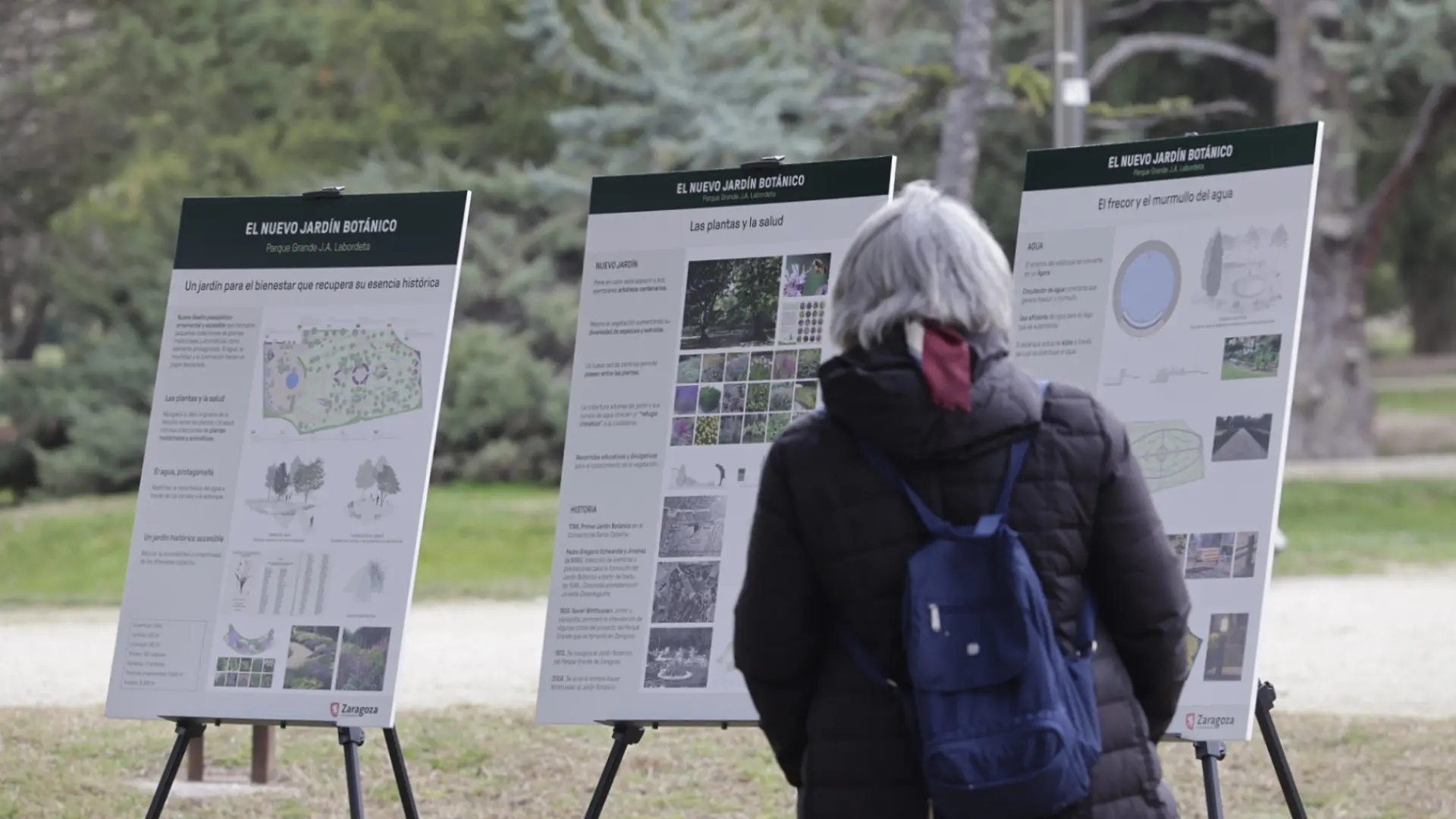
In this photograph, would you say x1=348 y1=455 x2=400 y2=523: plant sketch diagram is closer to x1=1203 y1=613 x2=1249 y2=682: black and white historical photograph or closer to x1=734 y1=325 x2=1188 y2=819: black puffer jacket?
x1=1203 y1=613 x2=1249 y2=682: black and white historical photograph

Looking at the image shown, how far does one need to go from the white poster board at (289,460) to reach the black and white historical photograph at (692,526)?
69cm

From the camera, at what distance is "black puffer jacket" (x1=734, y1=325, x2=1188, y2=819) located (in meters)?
2.92

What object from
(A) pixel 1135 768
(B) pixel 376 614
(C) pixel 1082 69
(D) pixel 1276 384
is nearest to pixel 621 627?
(B) pixel 376 614

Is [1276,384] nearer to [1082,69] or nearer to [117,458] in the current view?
[1082,69]

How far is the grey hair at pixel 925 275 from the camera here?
9.61 feet

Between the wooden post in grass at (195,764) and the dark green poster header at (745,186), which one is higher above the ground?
the dark green poster header at (745,186)

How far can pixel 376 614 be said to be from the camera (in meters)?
5.34

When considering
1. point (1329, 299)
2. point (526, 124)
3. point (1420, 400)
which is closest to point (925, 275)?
point (1329, 299)

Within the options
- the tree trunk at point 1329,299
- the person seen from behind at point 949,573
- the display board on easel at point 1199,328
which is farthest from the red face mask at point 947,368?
the tree trunk at point 1329,299

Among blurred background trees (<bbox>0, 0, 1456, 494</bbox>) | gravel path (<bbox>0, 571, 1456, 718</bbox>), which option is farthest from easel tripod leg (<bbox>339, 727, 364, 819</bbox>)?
blurred background trees (<bbox>0, 0, 1456, 494</bbox>)

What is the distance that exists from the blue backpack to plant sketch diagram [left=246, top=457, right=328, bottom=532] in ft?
9.77

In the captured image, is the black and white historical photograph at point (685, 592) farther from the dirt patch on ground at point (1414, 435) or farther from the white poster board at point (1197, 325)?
the dirt patch on ground at point (1414, 435)

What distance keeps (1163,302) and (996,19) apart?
22.3m

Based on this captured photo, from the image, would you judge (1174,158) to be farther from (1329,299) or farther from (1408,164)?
(1329,299)
